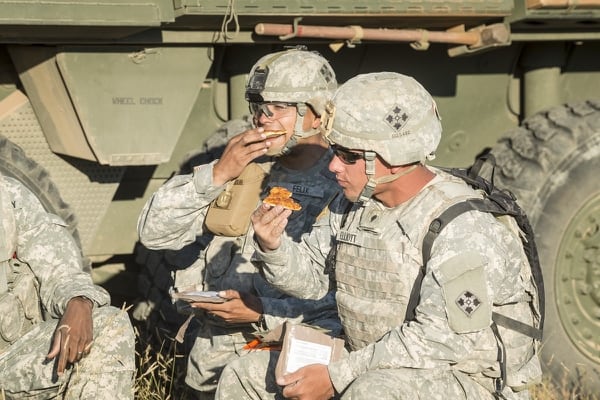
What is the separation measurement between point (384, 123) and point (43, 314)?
182cm

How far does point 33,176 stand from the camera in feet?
20.9

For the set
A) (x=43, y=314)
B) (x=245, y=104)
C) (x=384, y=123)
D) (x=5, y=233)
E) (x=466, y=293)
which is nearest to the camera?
(x=466, y=293)

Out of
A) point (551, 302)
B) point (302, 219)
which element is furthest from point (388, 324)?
point (551, 302)

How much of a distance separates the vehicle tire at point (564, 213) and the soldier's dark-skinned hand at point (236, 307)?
2022 millimetres

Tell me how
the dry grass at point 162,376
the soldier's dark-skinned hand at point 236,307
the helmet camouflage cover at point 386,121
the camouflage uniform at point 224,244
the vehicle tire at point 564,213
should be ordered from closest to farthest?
the helmet camouflage cover at point 386,121 < the soldier's dark-skinned hand at point 236,307 < the camouflage uniform at point 224,244 < the dry grass at point 162,376 < the vehicle tire at point 564,213

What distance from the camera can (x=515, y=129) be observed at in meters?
7.35

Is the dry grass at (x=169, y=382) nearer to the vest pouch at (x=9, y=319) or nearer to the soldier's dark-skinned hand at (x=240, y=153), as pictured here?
the vest pouch at (x=9, y=319)

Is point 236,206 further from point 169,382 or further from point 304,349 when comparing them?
point 169,382

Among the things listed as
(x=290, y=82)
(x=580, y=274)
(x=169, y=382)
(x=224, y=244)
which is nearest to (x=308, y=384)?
(x=224, y=244)

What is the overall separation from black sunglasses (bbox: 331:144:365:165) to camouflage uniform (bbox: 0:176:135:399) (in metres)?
1.20

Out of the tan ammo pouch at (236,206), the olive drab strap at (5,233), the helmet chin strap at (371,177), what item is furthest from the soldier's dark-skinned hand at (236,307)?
the helmet chin strap at (371,177)

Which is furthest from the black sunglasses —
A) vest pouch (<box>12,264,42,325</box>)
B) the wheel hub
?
the wheel hub

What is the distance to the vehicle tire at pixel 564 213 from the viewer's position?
7.16 metres

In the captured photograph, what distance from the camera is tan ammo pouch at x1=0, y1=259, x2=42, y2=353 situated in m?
5.51
